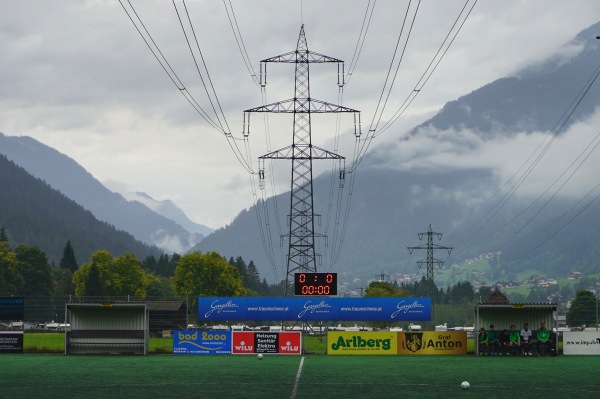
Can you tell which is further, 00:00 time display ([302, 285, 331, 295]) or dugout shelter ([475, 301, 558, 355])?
00:00 time display ([302, 285, 331, 295])

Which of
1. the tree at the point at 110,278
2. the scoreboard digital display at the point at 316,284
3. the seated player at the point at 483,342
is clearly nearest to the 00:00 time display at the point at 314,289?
the scoreboard digital display at the point at 316,284

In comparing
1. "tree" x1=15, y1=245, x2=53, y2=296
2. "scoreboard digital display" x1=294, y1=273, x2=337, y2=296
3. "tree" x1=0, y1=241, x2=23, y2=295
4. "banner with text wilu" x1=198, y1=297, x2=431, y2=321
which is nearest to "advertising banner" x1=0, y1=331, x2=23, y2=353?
"banner with text wilu" x1=198, y1=297, x2=431, y2=321

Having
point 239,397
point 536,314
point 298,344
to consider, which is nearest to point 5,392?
point 239,397

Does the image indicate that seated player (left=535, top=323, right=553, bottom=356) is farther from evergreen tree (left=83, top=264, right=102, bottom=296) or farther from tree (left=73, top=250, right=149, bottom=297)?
evergreen tree (left=83, top=264, right=102, bottom=296)

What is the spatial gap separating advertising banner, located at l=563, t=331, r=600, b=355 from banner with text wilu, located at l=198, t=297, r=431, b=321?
26.4 feet

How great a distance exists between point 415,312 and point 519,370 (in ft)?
60.2

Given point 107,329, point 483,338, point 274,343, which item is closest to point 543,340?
point 483,338

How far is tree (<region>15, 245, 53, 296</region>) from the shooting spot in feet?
477

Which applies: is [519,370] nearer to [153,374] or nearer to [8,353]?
[153,374]

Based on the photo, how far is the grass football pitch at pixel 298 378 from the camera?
2608 centimetres

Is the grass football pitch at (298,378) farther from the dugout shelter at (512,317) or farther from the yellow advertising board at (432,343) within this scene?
the dugout shelter at (512,317)

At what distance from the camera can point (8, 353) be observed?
5197 centimetres

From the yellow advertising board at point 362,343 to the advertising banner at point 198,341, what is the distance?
5.70 m

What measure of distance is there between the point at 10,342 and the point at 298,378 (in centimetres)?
2606
